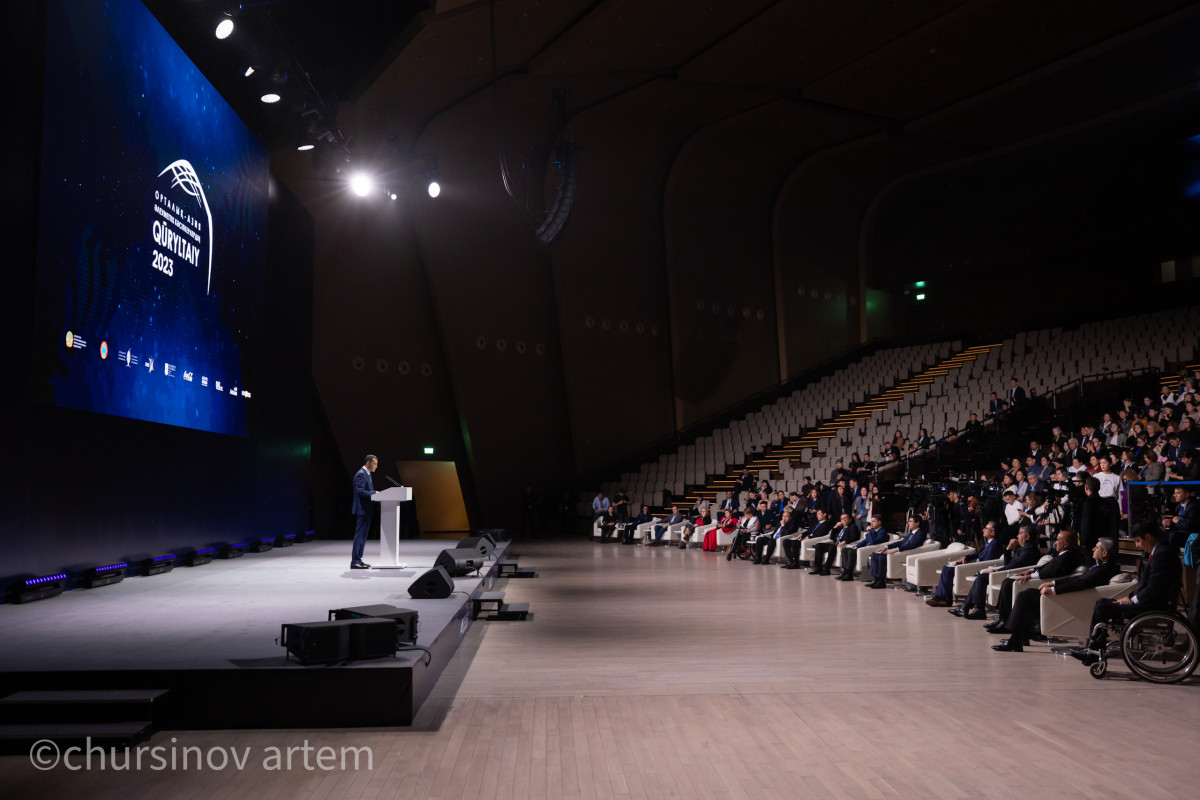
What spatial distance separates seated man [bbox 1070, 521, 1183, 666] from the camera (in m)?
5.45

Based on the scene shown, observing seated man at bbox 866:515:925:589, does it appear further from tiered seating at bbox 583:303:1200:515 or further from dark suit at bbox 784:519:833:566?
tiered seating at bbox 583:303:1200:515

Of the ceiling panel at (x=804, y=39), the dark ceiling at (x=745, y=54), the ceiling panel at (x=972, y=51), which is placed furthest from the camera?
the ceiling panel at (x=972, y=51)

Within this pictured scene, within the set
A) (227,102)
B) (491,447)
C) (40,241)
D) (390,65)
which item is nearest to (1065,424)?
(491,447)

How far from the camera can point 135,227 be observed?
7.86 metres

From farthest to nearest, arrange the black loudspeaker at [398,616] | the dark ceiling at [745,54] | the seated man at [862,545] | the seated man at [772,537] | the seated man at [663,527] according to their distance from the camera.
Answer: the seated man at [663,527], the seated man at [772,537], the dark ceiling at [745,54], the seated man at [862,545], the black loudspeaker at [398,616]

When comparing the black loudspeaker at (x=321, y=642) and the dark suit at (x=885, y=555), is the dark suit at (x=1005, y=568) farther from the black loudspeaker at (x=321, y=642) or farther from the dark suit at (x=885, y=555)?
the black loudspeaker at (x=321, y=642)

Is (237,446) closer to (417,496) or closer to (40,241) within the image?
(40,241)

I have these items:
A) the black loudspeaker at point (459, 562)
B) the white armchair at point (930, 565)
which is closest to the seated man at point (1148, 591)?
the white armchair at point (930, 565)

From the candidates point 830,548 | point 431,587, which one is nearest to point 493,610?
point 431,587

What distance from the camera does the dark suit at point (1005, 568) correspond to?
757 cm

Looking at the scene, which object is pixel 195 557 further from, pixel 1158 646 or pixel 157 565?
pixel 1158 646

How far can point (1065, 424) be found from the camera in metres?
15.1

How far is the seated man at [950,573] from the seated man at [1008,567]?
422mm

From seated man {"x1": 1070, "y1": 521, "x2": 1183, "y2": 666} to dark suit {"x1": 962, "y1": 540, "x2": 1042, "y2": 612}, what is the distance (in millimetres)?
1870
